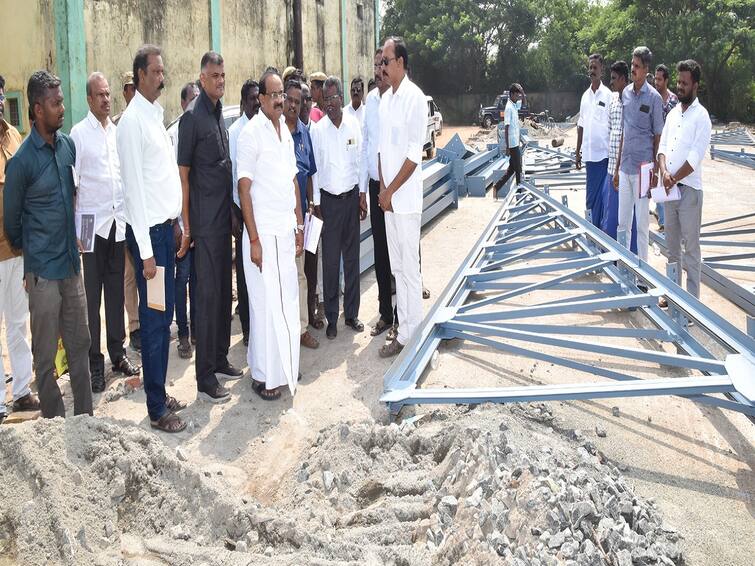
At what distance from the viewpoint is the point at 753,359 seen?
12.5ft

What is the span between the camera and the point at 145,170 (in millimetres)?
4020

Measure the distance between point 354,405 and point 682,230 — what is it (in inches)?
124

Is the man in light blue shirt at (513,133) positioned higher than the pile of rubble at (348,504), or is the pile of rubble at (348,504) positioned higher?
the man in light blue shirt at (513,133)

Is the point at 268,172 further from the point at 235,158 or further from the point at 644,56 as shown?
the point at 644,56

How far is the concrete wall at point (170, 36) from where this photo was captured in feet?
32.4

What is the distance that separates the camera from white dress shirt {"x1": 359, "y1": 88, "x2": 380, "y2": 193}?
5.93 metres

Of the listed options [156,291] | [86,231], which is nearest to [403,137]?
[156,291]

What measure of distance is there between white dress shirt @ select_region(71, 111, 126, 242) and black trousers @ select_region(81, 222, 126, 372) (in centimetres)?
9

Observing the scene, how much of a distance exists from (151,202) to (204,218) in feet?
1.57

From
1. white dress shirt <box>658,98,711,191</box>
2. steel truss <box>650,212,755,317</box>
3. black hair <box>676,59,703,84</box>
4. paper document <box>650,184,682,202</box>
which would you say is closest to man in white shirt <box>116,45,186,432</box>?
paper document <box>650,184,682,202</box>

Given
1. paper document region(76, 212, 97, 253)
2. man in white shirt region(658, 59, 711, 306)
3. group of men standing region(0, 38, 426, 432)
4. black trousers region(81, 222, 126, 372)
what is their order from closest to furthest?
1. group of men standing region(0, 38, 426, 432)
2. paper document region(76, 212, 97, 253)
3. black trousers region(81, 222, 126, 372)
4. man in white shirt region(658, 59, 711, 306)

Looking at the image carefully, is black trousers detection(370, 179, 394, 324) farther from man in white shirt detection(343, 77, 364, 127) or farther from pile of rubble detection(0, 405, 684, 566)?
pile of rubble detection(0, 405, 684, 566)

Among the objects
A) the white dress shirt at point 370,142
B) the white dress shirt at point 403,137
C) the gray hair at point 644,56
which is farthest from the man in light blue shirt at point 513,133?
the white dress shirt at point 403,137

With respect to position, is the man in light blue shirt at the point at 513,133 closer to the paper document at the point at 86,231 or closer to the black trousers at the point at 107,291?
the black trousers at the point at 107,291
